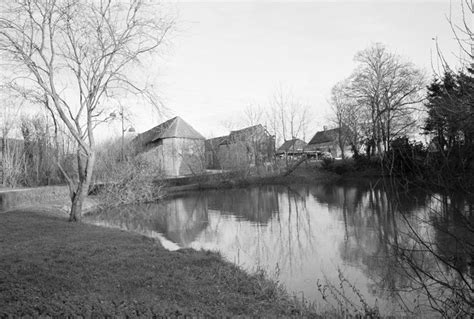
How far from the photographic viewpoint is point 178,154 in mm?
44500

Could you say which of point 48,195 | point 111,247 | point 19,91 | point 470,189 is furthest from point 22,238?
point 48,195

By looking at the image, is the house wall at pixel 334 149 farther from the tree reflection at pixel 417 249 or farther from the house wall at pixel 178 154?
the tree reflection at pixel 417 249

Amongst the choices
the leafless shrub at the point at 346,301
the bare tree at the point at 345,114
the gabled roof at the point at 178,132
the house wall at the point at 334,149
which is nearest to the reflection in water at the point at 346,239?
the leafless shrub at the point at 346,301

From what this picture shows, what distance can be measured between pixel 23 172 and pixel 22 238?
2410 cm

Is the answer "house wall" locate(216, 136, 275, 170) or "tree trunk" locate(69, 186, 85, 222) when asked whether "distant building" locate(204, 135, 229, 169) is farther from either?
"tree trunk" locate(69, 186, 85, 222)

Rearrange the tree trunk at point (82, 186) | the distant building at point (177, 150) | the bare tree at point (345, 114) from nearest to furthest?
the tree trunk at point (82, 186) < the bare tree at point (345, 114) < the distant building at point (177, 150)

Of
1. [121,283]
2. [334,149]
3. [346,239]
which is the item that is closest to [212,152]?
[334,149]

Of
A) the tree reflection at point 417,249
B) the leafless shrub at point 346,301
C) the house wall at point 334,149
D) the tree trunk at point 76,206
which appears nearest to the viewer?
the tree reflection at point 417,249

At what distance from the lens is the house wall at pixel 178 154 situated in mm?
42250

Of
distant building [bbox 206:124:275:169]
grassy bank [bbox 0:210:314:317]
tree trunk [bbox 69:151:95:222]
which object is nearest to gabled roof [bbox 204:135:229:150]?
distant building [bbox 206:124:275:169]

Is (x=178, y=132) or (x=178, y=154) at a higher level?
(x=178, y=132)

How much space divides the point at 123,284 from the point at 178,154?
39.5 m

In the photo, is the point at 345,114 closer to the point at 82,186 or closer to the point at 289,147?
the point at 289,147

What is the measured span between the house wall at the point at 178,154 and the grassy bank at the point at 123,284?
111 feet
